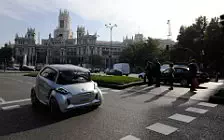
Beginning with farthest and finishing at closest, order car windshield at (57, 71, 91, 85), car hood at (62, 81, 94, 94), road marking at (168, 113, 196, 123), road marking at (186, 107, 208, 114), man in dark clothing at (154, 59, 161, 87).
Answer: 1. man in dark clothing at (154, 59, 161, 87)
2. road marking at (186, 107, 208, 114)
3. car windshield at (57, 71, 91, 85)
4. car hood at (62, 81, 94, 94)
5. road marking at (168, 113, 196, 123)

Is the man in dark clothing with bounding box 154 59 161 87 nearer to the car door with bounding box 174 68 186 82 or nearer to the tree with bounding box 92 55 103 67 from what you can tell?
the car door with bounding box 174 68 186 82

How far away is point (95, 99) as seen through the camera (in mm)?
7512

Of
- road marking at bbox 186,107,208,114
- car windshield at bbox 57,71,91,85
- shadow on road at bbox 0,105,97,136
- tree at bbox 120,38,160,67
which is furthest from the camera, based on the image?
tree at bbox 120,38,160,67

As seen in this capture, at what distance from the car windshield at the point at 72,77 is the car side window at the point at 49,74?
0.32 meters

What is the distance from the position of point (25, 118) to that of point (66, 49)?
15050cm

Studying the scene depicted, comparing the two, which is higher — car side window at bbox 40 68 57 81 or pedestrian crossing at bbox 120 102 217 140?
car side window at bbox 40 68 57 81

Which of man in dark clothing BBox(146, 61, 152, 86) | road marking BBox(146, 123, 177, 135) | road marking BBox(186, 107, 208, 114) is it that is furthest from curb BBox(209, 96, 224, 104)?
man in dark clothing BBox(146, 61, 152, 86)

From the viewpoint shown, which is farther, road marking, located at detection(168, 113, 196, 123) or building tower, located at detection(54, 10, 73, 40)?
building tower, located at detection(54, 10, 73, 40)

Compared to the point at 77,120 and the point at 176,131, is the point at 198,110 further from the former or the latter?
the point at 77,120

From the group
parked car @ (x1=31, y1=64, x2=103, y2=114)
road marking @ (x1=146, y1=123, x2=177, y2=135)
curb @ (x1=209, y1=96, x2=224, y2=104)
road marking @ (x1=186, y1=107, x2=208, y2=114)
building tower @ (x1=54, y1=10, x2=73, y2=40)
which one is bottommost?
road marking @ (x1=146, y1=123, x2=177, y2=135)

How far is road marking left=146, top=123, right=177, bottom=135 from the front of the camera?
5.43 m

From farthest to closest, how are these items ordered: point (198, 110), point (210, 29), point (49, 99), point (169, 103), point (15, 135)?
point (210, 29)
point (169, 103)
point (198, 110)
point (49, 99)
point (15, 135)

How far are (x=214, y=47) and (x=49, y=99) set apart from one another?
47982mm

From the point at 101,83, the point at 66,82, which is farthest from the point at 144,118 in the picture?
the point at 101,83
